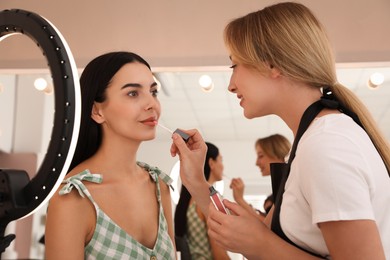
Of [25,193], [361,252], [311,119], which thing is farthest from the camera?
[311,119]

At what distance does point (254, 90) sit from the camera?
972 millimetres

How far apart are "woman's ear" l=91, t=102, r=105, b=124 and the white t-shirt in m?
0.57

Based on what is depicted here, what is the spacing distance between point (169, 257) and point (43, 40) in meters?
0.74

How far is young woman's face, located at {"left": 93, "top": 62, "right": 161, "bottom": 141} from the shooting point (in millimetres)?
1215

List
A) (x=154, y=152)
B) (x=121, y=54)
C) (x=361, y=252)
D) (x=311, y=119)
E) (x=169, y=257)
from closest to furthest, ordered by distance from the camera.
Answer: (x=361, y=252)
(x=311, y=119)
(x=169, y=257)
(x=121, y=54)
(x=154, y=152)

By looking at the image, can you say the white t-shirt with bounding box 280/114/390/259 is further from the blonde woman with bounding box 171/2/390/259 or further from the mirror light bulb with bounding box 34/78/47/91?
the mirror light bulb with bounding box 34/78/47/91

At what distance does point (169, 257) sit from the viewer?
1.17 meters

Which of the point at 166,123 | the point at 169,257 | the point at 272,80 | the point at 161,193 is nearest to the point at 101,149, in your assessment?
the point at 161,193

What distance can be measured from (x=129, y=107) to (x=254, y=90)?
1.20 feet

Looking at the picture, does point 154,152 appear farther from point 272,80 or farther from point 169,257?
point 272,80

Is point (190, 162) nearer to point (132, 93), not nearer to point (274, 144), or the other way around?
point (132, 93)

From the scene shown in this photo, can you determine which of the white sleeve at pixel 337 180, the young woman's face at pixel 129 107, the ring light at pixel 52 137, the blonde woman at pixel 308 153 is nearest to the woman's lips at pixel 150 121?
the young woman's face at pixel 129 107

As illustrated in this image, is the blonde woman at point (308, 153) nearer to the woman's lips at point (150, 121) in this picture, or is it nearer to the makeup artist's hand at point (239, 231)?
the makeup artist's hand at point (239, 231)

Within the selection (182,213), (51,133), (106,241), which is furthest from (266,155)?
(51,133)
